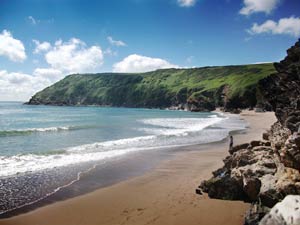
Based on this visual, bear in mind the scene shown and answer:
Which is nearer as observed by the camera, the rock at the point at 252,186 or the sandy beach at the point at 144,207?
the sandy beach at the point at 144,207

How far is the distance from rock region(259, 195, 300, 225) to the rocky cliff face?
199 cm

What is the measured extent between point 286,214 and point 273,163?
→ 602 centimetres

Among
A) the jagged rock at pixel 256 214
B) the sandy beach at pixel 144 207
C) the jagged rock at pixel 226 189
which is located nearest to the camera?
the jagged rock at pixel 256 214

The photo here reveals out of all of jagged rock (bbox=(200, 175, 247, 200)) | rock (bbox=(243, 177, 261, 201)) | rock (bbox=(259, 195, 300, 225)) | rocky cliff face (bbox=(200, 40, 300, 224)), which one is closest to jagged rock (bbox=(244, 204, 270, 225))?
rocky cliff face (bbox=(200, 40, 300, 224))

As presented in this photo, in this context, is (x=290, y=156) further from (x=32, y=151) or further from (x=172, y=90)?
(x=172, y=90)

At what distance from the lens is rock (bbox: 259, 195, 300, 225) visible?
26.1ft

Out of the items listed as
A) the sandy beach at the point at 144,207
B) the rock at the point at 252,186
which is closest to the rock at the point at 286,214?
the sandy beach at the point at 144,207

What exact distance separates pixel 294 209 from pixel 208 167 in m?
14.4

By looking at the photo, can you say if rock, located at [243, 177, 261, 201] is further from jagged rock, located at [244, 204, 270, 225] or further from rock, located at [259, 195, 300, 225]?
rock, located at [259, 195, 300, 225]

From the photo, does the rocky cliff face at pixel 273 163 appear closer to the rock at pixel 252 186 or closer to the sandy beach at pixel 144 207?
the rock at pixel 252 186

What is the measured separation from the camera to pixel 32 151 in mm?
28625

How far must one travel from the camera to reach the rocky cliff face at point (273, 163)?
36.2 ft

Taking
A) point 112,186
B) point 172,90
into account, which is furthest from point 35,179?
point 172,90

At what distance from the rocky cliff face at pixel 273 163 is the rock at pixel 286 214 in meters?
1.99
